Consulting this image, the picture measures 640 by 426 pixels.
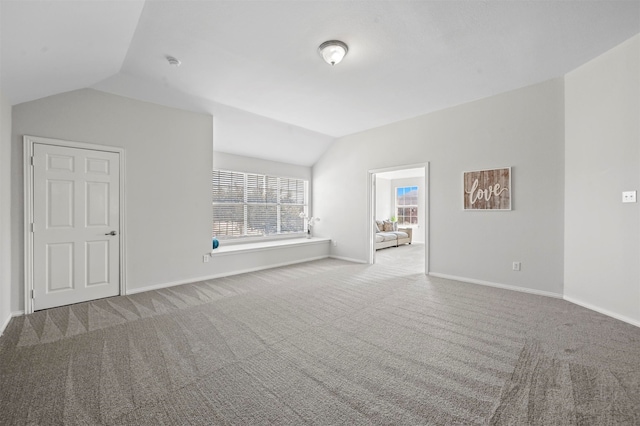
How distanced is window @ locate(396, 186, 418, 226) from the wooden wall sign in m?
5.92

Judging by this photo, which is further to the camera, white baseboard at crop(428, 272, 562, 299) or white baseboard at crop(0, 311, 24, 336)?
white baseboard at crop(428, 272, 562, 299)

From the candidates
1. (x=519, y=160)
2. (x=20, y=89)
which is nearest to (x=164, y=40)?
(x=20, y=89)

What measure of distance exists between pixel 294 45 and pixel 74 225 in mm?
3406

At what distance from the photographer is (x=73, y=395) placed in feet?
5.67

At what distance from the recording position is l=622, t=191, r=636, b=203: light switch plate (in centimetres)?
279

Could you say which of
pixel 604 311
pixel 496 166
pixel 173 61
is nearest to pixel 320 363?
pixel 604 311

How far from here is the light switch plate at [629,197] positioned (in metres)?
2.79

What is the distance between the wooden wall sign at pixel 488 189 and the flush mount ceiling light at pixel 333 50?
285cm

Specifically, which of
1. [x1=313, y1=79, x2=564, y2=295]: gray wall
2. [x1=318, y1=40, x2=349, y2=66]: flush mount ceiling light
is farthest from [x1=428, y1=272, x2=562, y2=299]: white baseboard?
[x1=318, y1=40, x2=349, y2=66]: flush mount ceiling light

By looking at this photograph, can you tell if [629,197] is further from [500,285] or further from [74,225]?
[74,225]

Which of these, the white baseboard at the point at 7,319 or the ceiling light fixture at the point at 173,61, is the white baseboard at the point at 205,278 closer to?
the white baseboard at the point at 7,319

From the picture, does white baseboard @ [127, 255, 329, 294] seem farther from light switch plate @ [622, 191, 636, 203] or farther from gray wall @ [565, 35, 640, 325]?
light switch plate @ [622, 191, 636, 203]

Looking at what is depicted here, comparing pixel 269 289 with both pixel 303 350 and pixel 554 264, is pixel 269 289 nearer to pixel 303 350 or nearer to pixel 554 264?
pixel 303 350

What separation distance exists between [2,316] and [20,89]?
226 centimetres
